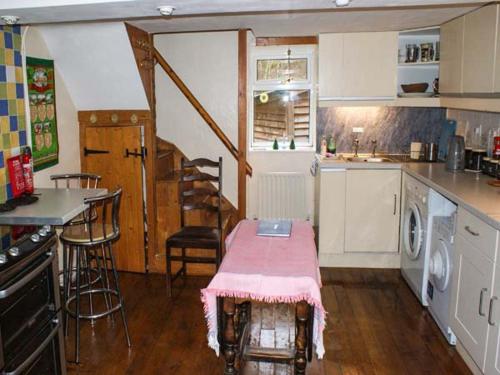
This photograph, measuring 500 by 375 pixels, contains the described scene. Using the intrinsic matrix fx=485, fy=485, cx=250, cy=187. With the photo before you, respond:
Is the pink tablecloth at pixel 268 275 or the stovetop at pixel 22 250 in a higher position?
the stovetop at pixel 22 250

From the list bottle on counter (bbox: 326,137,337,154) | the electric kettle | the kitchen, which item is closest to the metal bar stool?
the kitchen

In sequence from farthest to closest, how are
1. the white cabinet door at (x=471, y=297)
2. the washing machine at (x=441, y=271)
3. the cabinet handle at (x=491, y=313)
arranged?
the washing machine at (x=441, y=271) < the white cabinet door at (x=471, y=297) < the cabinet handle at (x=491, y=313)

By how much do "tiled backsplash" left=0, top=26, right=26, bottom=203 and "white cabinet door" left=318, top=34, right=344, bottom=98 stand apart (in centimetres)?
257

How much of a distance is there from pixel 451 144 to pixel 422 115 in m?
0.85

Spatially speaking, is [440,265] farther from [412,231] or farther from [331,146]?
[331,146]

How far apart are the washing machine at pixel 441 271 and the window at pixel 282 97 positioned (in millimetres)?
2029

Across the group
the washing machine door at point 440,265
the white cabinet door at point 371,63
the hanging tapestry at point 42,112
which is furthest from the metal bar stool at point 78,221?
the white cabinet door at point 371,63

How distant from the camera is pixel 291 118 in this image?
5.19m

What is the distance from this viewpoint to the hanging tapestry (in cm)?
359

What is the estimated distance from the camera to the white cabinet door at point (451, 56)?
389 cm

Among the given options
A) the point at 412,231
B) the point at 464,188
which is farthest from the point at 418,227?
the point at 464,188

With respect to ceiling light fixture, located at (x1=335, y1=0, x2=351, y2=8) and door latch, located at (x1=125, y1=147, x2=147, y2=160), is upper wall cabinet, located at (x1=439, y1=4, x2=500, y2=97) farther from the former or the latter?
door latch, located at (x1=125, y1=147, x2=147, y2=160)

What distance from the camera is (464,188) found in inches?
130

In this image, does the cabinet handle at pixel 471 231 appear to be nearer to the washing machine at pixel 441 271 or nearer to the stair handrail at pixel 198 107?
the washing machine at pixel 441 271
